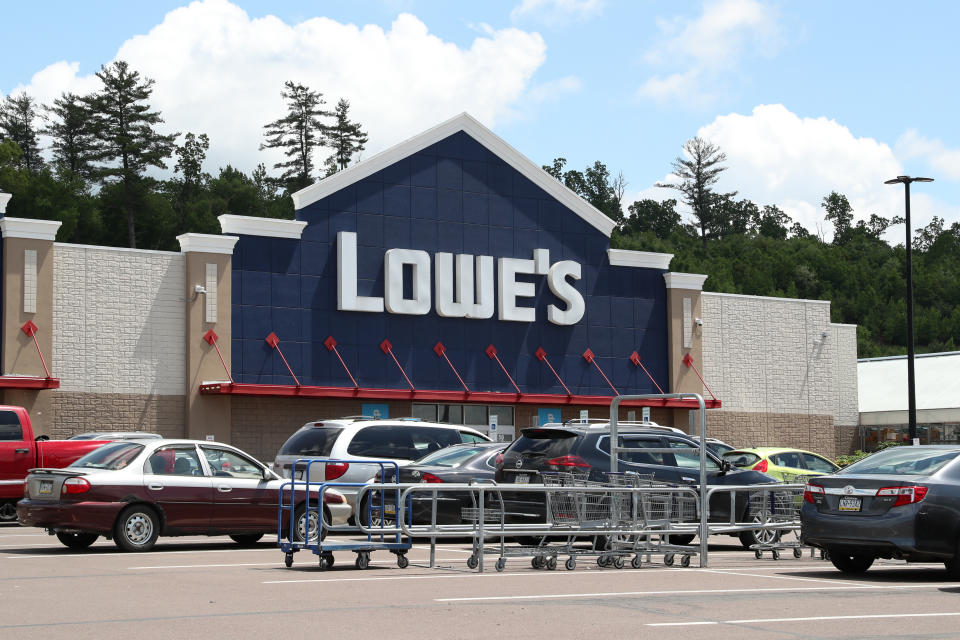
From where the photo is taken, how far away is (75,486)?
16641 millimetres

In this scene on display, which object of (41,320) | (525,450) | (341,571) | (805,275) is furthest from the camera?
(805,275)

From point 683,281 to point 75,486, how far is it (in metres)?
28.2

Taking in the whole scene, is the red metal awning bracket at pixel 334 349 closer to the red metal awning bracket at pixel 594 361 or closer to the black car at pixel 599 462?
the red metal awning bracket at pixel 594 361

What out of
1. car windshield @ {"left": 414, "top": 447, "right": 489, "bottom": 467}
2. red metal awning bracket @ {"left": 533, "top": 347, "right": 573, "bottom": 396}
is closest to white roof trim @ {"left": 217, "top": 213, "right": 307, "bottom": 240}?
red metal awning bracket @ {"left": 533, "top": 347, "right": 573, "bottom": 396}

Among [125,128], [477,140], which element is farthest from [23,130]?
[477,140]

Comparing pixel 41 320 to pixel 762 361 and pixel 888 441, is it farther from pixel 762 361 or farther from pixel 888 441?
pixel 888 441

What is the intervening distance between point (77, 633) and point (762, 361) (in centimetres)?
3655

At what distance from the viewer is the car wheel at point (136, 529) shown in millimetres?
16875

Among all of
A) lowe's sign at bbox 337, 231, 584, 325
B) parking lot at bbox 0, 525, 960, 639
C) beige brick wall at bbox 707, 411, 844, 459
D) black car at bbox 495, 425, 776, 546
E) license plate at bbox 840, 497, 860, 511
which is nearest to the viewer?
parking lot at bbox 0, 525, 960, 639

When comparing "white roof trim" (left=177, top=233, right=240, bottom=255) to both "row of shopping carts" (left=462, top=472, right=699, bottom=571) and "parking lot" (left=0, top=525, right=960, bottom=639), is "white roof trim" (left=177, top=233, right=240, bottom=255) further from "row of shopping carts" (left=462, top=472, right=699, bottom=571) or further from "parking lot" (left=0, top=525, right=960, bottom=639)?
"row of shopping carts" (left=462, top=472, right=699, bottom=571)

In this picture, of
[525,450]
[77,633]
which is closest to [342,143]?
[525,450]

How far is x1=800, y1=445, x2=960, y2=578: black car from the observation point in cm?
1408

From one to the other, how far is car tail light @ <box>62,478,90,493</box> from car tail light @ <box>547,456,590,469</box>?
6.17m

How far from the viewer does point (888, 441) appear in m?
46.0
